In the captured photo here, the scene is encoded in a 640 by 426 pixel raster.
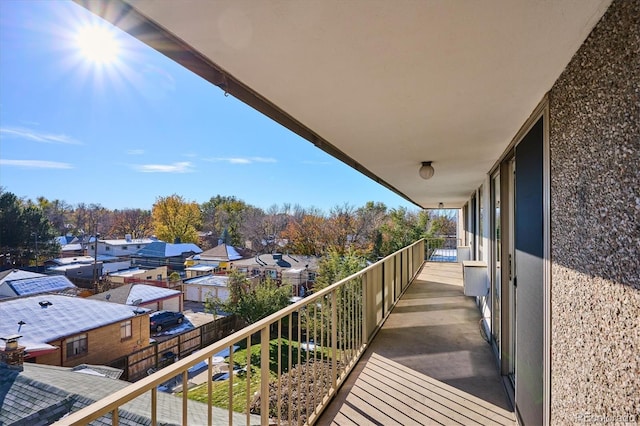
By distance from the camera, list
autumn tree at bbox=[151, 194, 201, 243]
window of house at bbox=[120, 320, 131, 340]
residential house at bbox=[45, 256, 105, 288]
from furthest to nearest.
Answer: autumn tree at bbox=[151, 194, 201, 243] < residential house at bbox=[45, 256, 105, 288] < window of house at bbox=[120, 320, 131, 340]

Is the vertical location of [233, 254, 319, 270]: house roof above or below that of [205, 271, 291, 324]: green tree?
above

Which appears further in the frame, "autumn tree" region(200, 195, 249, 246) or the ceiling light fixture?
"autumn tree" region(200, 195, 249, 246)

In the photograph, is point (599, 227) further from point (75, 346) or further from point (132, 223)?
point (132, 223)

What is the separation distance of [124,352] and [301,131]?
908 centimetres

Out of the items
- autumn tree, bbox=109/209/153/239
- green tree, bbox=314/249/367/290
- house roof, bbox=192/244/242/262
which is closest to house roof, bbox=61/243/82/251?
autumn tree, bbox=109/209/153/239

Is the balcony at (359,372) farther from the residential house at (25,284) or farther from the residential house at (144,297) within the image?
the residential house at (144,297)

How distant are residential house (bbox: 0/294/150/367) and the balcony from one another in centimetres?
547

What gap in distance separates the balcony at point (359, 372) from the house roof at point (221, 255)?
2155 cm

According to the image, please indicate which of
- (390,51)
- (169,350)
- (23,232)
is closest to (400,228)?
(169,350)

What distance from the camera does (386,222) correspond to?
64.7 feet

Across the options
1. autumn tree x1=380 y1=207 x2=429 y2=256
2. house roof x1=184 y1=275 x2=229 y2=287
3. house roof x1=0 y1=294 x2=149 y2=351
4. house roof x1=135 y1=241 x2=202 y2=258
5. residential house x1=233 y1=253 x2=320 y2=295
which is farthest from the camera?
house roof x1=135 y1=241 x2=202 y2=258

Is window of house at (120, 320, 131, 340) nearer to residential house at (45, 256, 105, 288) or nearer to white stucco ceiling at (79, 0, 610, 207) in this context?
residential house at (45, 256, 105, 288)

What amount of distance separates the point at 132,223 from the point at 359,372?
29112 mm

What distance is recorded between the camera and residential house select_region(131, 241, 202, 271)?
2138 centimetres
